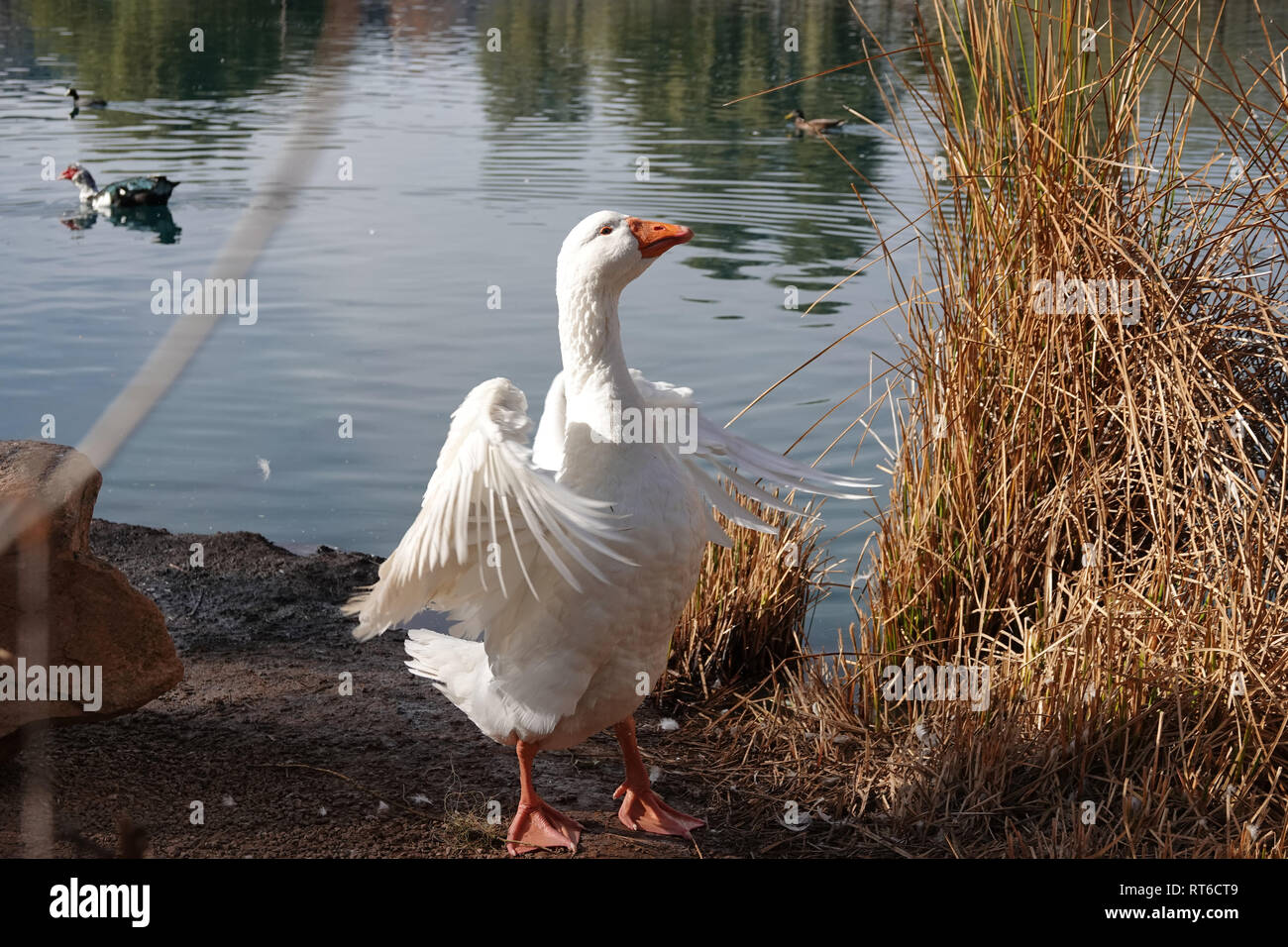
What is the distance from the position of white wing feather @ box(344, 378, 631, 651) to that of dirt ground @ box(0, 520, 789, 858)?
2.21ft

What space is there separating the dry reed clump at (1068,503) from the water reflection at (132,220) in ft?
33.5

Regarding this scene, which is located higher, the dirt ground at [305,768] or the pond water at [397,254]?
the pond water at [397,254]

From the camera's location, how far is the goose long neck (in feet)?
11.6

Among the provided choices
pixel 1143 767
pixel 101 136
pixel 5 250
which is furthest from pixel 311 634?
pixel 101 136

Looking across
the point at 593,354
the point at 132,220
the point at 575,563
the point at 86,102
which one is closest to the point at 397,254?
the point at 132,220

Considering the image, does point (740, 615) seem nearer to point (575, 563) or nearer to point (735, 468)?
point (735, 468)

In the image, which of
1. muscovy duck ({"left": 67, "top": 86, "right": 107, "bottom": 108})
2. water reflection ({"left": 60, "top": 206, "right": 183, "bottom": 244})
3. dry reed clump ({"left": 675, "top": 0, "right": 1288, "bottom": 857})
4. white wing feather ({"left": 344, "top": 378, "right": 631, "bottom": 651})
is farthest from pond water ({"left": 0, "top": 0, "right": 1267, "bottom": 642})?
dry reed clump ({"left": 675, "top": 0, "right": 1288, "bottom": 857})

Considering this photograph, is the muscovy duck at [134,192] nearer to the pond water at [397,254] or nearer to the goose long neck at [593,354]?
the pond water at [397,254]

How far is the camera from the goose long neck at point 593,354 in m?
3.55

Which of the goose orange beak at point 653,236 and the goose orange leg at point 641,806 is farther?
the goose orange leg at point 641,806

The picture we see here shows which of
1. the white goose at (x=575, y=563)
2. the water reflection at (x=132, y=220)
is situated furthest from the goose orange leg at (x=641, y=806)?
the water reflection at (x=132, y=220)

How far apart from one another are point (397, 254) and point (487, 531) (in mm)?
9098

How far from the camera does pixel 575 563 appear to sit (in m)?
3.44

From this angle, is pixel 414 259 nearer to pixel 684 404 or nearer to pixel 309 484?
pixel 309 484
